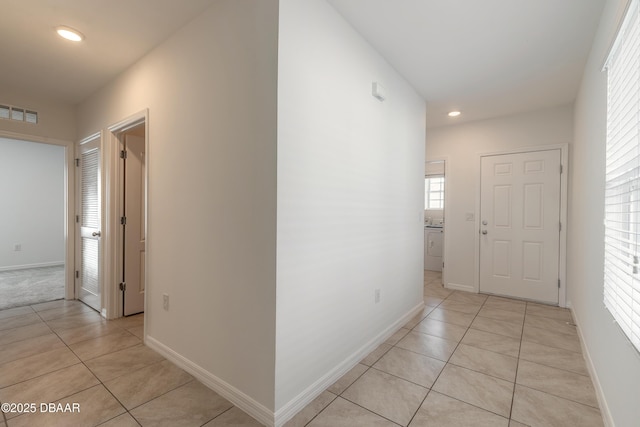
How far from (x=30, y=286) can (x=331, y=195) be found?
210 inches

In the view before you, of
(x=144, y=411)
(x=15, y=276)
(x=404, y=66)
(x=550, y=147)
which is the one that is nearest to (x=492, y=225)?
(x=550, y=147)

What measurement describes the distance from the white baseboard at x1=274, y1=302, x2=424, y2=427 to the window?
411cm

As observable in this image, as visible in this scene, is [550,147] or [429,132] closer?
[550,147]

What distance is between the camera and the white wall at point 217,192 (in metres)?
1.66

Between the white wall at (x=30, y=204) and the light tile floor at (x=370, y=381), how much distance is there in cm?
376

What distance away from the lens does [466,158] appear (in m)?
4.45

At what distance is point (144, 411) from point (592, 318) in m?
3.08

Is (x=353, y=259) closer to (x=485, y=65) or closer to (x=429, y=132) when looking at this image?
(x=485, y=65)

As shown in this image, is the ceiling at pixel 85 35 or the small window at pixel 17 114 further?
the small window at pixel 17 114

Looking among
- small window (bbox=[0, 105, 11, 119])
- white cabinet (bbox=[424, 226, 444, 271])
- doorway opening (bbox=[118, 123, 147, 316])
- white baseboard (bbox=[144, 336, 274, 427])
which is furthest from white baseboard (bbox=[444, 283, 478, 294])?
small window (bbox=[0, 105, 11, 119])

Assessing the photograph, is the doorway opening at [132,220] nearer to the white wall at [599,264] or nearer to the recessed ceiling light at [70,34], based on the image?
the recessed ceiling light at [70,34]

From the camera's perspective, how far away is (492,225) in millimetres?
4250

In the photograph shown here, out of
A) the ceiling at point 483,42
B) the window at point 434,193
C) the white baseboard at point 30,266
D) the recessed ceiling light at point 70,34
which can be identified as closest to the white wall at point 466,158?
the ceiling at point 483,42

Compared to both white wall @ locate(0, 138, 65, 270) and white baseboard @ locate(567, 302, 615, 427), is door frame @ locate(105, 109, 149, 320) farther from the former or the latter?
white baseboard @ locate(567, 302, 615, 427)
